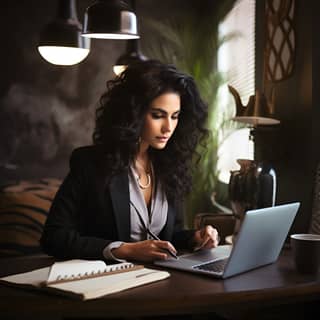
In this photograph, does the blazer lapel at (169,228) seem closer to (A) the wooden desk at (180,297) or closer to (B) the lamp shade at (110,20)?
(A) the wooden desk at (180,297)

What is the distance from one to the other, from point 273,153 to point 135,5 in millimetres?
2264

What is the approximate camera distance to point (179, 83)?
7.28 ft

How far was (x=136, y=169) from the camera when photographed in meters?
2.22

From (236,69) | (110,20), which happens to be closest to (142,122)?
(110,20)

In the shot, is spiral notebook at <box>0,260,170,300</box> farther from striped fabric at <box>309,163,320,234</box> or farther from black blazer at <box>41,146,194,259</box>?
striped fabric at <box>309,163,320,234</box>

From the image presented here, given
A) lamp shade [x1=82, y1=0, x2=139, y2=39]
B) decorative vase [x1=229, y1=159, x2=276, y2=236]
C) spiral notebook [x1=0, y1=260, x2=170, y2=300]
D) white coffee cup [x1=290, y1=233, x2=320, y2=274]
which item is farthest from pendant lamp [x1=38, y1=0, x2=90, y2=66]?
white coffee cup [x1=290, y1=233, x2=320, y2=274]

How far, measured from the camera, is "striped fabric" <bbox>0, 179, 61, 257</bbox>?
383 cm

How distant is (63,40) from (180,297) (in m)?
1.79

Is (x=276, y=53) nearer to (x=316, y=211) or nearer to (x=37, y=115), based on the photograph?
(x=316, y=211)

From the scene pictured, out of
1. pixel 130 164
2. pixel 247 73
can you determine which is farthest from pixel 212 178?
pixel 130 164

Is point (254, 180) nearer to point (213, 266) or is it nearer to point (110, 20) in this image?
point (110, 20)

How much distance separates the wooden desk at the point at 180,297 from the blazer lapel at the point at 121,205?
49 cm

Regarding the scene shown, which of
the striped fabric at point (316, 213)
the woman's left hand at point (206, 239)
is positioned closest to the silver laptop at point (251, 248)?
the woman's left hand at point (206, 239)

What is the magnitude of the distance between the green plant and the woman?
2.14 m
